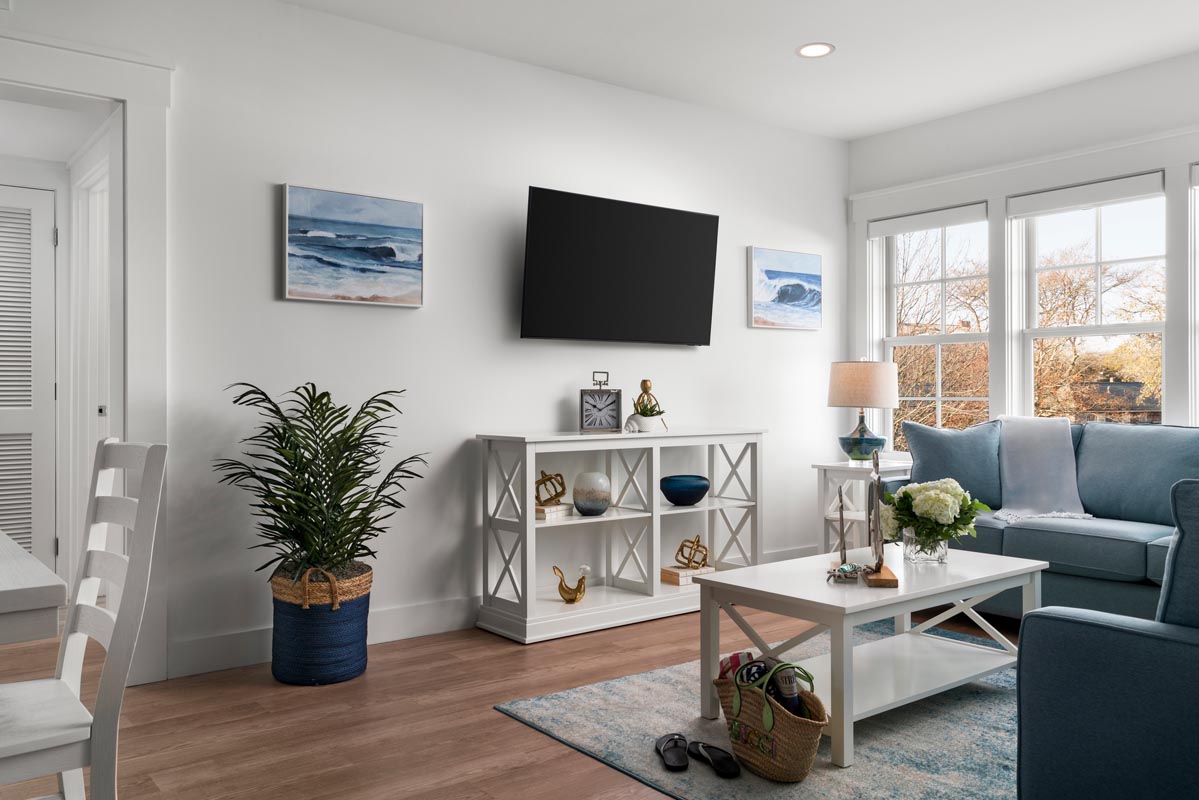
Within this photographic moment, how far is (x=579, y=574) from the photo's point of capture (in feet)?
14.4

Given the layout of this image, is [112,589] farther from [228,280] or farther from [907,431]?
[907,431]

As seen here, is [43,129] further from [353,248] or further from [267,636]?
[267,636]

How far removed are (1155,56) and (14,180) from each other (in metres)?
5.79

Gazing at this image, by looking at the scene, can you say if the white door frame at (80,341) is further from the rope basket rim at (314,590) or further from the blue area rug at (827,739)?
the blue area rug at (827,739)

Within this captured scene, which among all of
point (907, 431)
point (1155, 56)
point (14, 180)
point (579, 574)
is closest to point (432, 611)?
point (579, 574)

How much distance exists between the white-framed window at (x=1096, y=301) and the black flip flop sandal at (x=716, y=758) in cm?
316

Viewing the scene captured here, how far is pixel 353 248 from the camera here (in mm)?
3727

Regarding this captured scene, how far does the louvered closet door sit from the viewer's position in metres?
4.70

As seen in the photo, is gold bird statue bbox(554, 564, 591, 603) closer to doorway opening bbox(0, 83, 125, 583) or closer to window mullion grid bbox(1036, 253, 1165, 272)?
doorway opening bbox(0, 83, 125, 583)

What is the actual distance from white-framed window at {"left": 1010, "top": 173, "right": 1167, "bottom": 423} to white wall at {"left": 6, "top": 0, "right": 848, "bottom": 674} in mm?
1462

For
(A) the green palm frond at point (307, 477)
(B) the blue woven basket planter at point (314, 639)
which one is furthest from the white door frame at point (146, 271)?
(B) the blue woven basket planter at point (314, 639)

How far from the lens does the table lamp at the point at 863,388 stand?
15.7ft

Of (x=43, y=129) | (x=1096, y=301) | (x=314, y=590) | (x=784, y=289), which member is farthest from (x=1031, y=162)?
(x=43, y=129)

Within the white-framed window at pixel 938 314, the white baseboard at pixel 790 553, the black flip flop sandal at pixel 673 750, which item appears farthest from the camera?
the white baseboard at pixel 790 553
